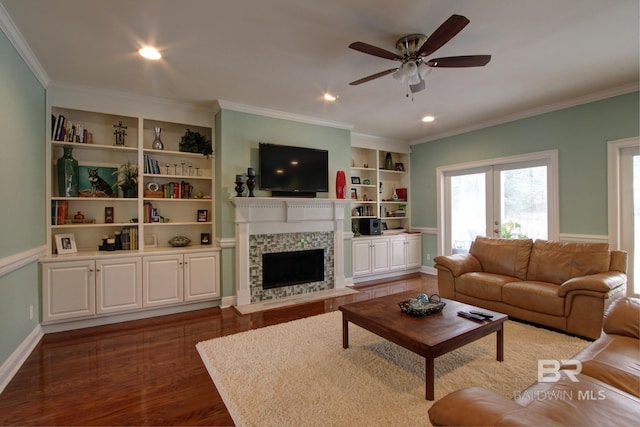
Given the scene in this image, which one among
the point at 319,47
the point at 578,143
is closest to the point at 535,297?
the point at 578,143

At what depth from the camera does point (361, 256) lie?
5395 mm

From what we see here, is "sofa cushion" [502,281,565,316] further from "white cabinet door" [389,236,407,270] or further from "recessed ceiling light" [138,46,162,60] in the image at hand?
"recessed ceiling light" [138,46,162,60]

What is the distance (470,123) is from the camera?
5141mm

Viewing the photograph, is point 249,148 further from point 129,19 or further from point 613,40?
point 613,40

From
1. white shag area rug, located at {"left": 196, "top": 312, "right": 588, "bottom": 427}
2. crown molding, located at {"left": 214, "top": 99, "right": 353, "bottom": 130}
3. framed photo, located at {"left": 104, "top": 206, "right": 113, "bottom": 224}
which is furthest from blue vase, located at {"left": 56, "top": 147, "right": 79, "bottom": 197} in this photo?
white shag area rug, located at {"left": 196, "top": 312, "right": 588, "bottom": 427}

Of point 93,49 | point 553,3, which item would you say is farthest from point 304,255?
point 553,3

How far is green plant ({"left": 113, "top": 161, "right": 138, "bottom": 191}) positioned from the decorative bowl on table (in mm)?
3503

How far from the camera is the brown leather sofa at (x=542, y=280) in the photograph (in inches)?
112

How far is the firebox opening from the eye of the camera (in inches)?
172

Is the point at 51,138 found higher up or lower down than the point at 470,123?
lower down

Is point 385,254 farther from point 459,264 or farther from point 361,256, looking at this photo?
point 459,264

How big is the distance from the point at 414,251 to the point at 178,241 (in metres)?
4.37

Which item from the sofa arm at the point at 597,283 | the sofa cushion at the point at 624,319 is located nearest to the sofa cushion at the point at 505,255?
the sofa arm at the point at 597,283

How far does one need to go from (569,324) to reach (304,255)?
10.6 feet
